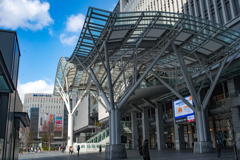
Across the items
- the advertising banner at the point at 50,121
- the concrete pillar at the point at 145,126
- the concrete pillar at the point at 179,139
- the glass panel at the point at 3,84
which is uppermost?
the advertising banner at the point at 50,121

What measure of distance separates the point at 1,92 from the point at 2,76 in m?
3.81

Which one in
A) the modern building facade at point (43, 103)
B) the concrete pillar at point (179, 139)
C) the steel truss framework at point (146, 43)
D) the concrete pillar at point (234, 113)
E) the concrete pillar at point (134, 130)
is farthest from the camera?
the modern building facade at point (43, 103)

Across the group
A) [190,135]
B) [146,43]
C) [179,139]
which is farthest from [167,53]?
[190,135]

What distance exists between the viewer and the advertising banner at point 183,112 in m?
32.7

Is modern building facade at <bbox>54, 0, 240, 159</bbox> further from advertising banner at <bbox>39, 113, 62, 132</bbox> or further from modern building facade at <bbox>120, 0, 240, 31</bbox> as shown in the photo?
advertising banner at <bbox>39, 113, 62, 132</bbox>

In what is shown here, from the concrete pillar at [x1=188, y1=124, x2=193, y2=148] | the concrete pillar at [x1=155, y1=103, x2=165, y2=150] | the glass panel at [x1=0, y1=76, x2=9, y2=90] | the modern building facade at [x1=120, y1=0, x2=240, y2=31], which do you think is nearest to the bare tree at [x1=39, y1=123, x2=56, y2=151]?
the concrete pillar at [x1=155, y1=103, x2=165, y2=150]

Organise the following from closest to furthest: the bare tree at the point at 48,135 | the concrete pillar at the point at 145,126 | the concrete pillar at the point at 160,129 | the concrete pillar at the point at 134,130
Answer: the concrete pillar at the point at 160,129 < the concrete pillar at the point at 145,126 < the concrete pillar at the point at 134,130 < the bare tree at the point at 48,135

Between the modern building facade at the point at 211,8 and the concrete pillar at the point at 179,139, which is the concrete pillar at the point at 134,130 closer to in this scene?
the concrete pillar at the point at 179,139

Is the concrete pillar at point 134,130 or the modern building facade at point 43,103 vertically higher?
the modern building facade at point 43,103

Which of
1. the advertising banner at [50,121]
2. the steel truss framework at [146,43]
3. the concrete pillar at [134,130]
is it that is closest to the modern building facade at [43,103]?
the advertising banner at [50,121]

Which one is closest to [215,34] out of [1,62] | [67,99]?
[1,62]

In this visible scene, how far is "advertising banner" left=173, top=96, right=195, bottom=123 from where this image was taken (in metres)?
32.7

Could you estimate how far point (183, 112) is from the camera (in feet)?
113

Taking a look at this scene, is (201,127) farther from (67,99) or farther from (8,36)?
(67,99)
